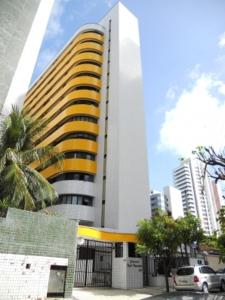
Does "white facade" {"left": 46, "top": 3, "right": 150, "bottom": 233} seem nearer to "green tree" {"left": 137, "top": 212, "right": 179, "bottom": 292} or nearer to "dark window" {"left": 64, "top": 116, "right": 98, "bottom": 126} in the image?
"dark window" {"left": 64, "top": 116, "right": 98, "bottom": 126}

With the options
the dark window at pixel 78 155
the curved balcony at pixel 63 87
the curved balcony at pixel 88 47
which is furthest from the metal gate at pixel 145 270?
the curved balcony at pixel 88 47

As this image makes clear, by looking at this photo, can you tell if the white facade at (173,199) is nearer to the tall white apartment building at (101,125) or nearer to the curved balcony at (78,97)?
the tall white apartment building at (101,125)

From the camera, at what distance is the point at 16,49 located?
16750 millimetres

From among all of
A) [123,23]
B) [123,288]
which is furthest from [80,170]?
[123,23]

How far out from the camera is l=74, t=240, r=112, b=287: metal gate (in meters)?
17.4

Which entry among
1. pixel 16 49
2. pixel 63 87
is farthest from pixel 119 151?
pixel 63 87

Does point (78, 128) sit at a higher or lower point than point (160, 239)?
higher

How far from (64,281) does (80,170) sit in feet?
60.5

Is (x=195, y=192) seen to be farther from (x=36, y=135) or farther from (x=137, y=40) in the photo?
(x=36, y=135)

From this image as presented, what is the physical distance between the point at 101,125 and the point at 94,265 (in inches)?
717

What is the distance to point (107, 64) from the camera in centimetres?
3716

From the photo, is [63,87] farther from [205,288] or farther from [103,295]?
[205,288]

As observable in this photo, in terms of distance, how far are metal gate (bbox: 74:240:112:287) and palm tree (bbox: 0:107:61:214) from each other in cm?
657

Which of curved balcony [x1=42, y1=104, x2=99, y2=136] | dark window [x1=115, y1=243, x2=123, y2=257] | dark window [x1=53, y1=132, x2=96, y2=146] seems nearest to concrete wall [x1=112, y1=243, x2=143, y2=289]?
dark window [x1=115, y1=243, x2=123, y2=257]
